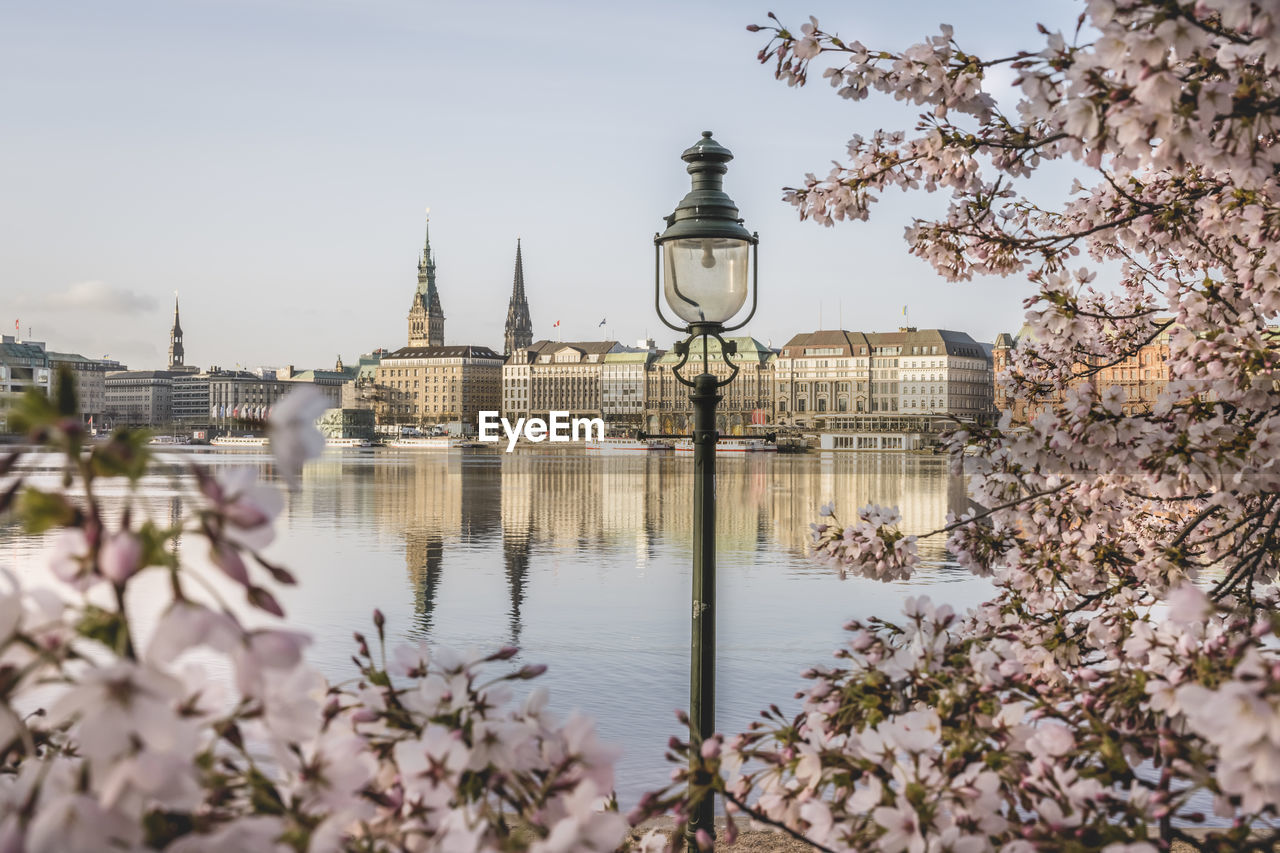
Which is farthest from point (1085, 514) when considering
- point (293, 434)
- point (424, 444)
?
point (424, 444)

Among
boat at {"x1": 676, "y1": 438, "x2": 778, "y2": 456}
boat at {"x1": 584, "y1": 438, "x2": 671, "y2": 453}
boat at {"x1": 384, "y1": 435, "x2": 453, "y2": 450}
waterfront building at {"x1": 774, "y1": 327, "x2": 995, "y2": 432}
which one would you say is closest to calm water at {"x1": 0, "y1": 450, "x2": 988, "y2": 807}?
boat at {"x1": 676, "y1": 438, "x2": 778, "y2": 456}

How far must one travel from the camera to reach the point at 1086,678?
244cm

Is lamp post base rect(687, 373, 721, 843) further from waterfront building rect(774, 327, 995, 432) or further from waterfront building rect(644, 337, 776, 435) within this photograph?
waterfront building rect(644, 337, 776, 435)

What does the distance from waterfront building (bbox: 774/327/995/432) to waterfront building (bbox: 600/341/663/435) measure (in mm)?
19579

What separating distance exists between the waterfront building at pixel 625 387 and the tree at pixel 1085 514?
509ft

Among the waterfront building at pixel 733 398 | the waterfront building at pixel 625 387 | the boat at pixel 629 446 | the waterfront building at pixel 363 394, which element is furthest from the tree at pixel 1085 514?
the waterfront building at pixel 363 394

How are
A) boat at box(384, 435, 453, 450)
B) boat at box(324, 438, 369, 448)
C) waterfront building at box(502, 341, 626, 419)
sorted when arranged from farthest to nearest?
1. waterfront building at box(502, 341, 626, 419)
2. boat at box(324, 438, 369, 448)
3. boat at box(384, 435, 453, 450)

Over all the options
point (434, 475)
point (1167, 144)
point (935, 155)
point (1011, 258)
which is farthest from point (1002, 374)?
point (434, 475)

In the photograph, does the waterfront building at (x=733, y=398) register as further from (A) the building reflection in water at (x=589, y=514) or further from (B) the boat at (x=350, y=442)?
(A) the building reflection in water at (x=589, y=514)

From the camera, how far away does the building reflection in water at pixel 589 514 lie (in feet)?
65.6

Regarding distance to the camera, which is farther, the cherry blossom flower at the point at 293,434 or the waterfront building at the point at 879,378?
the waterfront building at the point at 879,378

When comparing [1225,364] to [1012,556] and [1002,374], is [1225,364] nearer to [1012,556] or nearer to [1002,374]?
[1012,556]

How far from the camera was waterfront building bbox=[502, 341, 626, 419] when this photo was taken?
550 feet

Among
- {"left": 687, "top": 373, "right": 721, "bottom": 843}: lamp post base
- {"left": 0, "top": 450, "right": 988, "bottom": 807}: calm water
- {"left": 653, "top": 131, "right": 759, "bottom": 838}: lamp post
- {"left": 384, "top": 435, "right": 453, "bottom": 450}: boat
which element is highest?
{"left": 653, "top": 131, "right": 759, "bottom": 838}: lamp post
